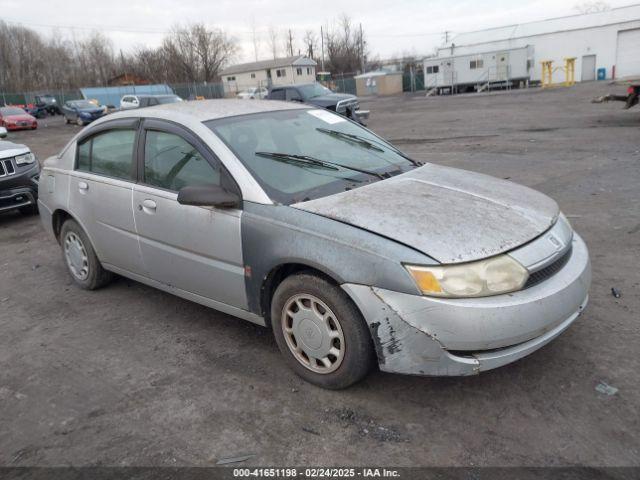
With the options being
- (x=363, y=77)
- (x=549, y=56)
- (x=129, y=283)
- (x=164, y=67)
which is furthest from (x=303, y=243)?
(x=164, y=67)

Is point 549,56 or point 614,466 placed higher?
point 549,56

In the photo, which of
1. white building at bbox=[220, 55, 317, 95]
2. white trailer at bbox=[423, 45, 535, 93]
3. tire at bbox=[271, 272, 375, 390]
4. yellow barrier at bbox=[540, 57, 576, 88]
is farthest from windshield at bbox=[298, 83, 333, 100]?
white building at bbox=[220, 55, 317, 95]

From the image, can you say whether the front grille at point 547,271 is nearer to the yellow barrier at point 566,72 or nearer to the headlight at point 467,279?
the headlight at point 467,279

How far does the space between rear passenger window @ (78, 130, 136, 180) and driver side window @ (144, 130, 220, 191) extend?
0.87ft

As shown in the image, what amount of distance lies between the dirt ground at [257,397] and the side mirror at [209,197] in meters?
1.09

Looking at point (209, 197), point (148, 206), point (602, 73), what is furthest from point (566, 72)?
point (209, 197)

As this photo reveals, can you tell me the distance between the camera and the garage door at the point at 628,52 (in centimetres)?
4156

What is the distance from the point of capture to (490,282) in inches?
102

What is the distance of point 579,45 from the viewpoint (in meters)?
43.1

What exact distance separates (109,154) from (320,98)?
603 inches

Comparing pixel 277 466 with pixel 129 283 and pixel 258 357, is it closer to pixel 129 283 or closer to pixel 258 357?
pixel 258 357

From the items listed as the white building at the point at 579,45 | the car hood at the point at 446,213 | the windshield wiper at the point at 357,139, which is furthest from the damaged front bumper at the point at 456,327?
the white building at the point at 579,45

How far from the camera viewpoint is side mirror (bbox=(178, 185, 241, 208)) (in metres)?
3.16

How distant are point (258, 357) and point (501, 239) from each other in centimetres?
178
